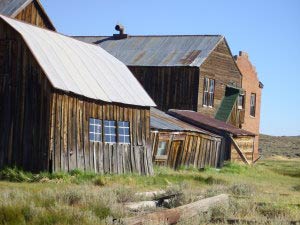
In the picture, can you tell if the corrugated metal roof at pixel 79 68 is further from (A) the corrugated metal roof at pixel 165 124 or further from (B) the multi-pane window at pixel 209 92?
(B) the multi-pane window at pixel 209 92

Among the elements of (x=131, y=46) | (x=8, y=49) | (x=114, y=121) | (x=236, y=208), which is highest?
(x=131, y=46)

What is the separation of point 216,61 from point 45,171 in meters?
21.9

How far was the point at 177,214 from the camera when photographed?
39.5 feet

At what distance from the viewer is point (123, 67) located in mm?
28109

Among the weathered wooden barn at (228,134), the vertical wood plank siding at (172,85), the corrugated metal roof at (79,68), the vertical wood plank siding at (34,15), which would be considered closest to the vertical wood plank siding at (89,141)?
the corrugated metal roof at (79,68)

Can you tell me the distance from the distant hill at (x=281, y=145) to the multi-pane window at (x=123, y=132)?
135 feet

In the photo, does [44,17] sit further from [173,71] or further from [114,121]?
[114,121]

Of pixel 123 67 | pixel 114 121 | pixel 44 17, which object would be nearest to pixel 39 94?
pixel 114 121

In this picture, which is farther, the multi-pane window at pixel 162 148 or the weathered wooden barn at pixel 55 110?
the multi-pane window at pixel 162 148

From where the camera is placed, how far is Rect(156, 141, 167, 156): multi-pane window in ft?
93.8

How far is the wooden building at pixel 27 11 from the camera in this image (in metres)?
30.8

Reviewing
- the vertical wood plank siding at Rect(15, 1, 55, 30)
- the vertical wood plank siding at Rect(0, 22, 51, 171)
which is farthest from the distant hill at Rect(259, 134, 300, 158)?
the vertical wood plank siding at Rect(0, 22, 51, 171)

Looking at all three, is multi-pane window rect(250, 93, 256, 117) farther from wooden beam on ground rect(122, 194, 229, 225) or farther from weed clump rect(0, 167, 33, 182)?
wooden beam on ground rect(122, 194, 229, 225)

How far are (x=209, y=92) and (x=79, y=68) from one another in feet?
57.0
